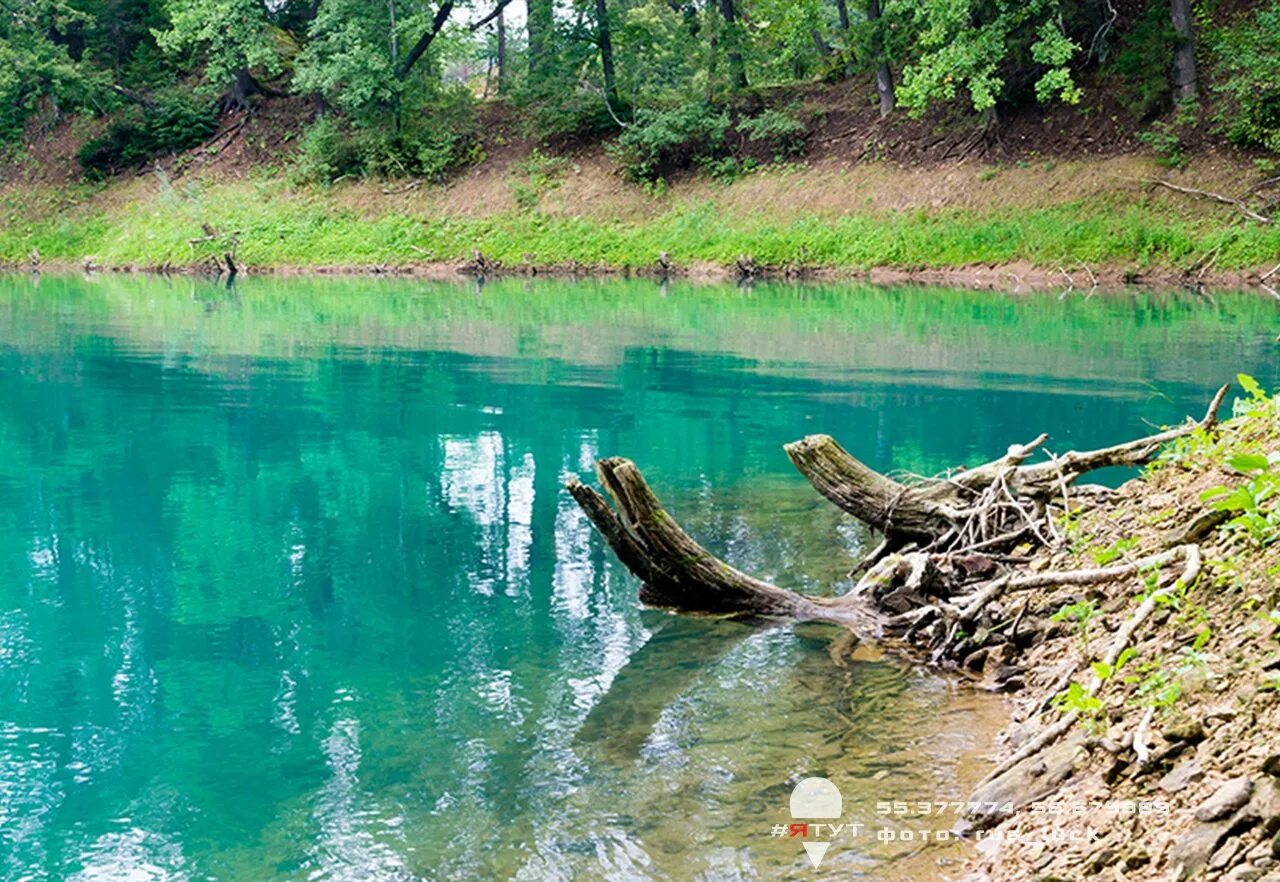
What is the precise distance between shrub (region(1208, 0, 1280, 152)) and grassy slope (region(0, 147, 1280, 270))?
3.10 feet

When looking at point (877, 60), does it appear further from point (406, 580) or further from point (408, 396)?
point (406, 580)

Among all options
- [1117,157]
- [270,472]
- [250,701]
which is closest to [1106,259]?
[1117,157]

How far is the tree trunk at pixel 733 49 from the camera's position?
44.0 m

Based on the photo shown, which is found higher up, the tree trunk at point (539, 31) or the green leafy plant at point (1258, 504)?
the tree trunk at point (539, 31)

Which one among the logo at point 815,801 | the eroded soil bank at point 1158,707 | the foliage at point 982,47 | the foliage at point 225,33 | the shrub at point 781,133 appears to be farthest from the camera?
the foliage at point 225,33

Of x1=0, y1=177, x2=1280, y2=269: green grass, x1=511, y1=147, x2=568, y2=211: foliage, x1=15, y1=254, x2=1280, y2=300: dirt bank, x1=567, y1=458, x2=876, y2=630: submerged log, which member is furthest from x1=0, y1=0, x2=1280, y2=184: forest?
x1=567, y1=458, x2=876, y2=630: submerged log

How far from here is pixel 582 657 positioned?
797cm

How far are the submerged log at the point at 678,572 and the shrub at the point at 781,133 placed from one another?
117 feet

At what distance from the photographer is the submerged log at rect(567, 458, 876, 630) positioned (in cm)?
816

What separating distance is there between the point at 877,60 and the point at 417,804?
38554mm

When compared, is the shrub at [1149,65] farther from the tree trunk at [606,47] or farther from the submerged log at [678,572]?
the submerged log at [678,572]

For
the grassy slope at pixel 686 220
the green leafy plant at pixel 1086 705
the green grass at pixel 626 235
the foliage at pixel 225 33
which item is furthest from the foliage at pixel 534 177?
the green leafy plant at pixel 1086 705

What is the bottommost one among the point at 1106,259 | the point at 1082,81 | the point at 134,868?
the point at 134,868

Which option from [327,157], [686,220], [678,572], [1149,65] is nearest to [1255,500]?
[678,572]
